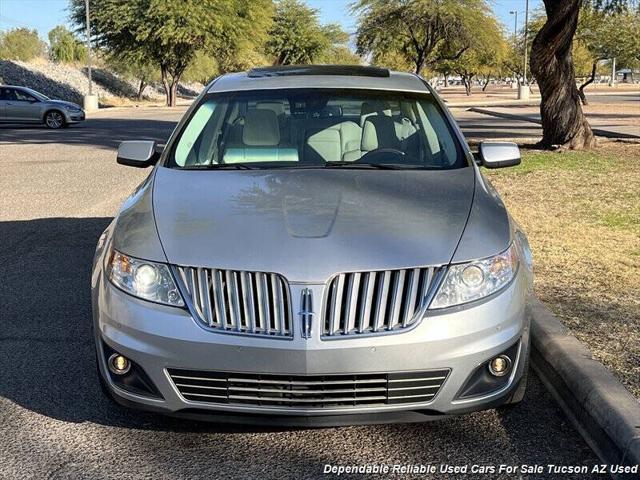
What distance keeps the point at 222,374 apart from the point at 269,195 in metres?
1.02

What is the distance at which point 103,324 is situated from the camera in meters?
3.42

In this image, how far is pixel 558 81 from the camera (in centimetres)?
1518

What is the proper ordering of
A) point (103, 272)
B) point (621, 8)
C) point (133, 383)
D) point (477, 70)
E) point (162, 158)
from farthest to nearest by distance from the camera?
point (477, 70)
point (621, 8)
point (162, 158)
point (103, 272)
point (133, 383)

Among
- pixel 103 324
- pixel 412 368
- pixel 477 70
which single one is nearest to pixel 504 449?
pixel 412 368

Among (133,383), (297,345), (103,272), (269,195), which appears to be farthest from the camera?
(269,195)

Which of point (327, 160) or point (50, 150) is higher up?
point (327, 160)

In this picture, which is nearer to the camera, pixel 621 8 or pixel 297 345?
pixel 297 345

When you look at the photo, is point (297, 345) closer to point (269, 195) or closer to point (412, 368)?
point (412, 368)

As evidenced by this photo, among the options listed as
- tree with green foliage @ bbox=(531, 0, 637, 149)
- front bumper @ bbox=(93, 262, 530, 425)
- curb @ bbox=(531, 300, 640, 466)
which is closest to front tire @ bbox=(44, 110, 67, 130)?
tree with green foliage @ bbox=(531, 0, 637, 149)

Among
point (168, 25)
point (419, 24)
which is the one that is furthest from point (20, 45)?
point (419, 24)

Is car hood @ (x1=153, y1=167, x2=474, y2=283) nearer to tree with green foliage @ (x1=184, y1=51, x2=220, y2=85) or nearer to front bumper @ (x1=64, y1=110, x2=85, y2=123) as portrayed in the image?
front bumper @ (x1=64, y1=110, x2=85, y2=123)

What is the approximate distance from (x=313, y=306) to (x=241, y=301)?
294mm

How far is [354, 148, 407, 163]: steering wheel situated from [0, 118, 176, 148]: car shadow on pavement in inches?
606

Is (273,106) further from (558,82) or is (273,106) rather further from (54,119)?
(54,119)
